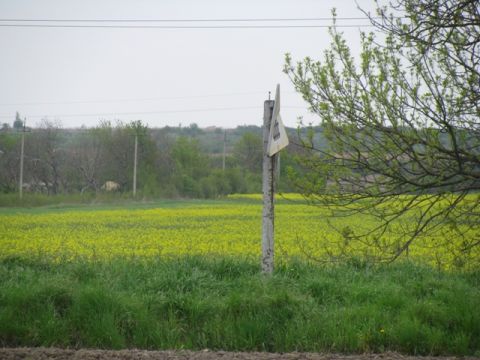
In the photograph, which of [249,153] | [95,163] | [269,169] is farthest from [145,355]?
[249,153]

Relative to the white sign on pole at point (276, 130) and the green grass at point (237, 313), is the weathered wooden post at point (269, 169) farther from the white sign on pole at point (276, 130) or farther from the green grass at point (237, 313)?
the green grass at point (237, 313)

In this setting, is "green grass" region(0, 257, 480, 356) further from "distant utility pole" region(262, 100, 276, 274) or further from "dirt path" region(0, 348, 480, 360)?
"dirt path" region(0, 348, 480, 360)

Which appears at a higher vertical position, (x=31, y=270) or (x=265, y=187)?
(x=265, y=187)

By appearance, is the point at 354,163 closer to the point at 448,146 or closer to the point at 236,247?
the point at 448,146

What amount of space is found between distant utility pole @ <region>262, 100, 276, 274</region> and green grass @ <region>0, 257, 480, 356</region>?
0.99 feet

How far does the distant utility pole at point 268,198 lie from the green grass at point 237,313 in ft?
0.99

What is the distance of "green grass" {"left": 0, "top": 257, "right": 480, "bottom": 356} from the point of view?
5984mm

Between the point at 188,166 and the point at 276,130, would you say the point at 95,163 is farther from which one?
the point at 276,130

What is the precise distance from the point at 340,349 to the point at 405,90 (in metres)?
3.10

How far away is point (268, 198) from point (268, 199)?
1cm

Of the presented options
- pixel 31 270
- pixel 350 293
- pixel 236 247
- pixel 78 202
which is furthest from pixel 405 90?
pixel 78 202

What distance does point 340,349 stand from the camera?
5.84m

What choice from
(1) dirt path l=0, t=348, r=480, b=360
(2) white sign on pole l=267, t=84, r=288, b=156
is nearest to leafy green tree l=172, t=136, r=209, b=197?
(2) white sign on pole l=267, t=84, r=288, b=156

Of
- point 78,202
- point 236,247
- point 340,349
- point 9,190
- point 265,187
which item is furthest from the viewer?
point 9,190
